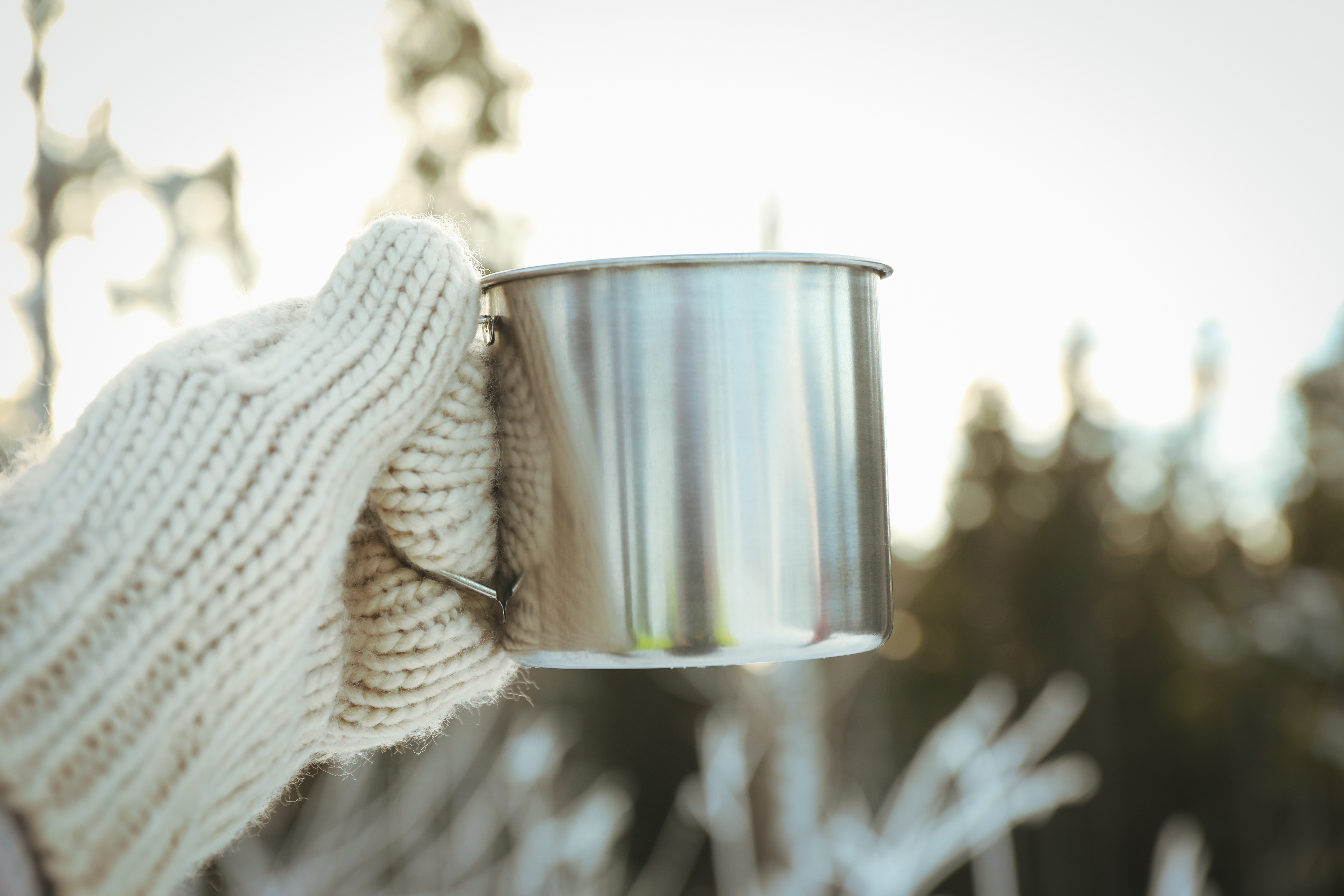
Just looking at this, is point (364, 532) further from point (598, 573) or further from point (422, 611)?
point (598, 573)

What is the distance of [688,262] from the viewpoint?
686 millimetres

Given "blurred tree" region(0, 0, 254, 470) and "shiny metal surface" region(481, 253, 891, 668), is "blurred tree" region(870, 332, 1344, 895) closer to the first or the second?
"blurred tree" region(0, 0, 254, 470)

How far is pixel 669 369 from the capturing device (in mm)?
691

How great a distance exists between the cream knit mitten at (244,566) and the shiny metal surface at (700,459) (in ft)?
0.30

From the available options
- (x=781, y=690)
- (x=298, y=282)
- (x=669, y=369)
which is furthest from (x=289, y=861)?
(x=669, y=369)

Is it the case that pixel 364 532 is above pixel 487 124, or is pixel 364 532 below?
below

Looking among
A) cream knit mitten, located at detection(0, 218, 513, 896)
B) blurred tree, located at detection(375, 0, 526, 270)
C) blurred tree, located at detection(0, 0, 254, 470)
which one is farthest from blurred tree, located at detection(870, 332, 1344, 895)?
cream knit mitten, located at detection(0, 218, 513, 896)

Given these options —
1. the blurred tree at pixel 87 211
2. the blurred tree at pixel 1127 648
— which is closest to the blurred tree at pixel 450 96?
the blurred tree at pixel 87 211

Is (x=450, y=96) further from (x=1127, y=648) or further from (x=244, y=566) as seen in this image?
(x=1127, y=648)

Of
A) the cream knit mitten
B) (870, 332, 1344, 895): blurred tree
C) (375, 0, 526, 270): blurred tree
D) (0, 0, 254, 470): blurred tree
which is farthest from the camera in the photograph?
(870, 332, 1344, 895): blurred tree

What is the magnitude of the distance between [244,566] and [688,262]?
1.15 feet

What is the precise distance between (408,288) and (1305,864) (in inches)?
508

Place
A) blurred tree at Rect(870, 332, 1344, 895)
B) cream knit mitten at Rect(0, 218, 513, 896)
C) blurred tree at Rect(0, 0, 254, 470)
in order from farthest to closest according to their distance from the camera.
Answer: blurred tree at Rect(870, 332, 1344, 895), blurred tree at Rect(0, 0, 254, 470), cream knit mitten at Rect(0, 218, 513, 896)

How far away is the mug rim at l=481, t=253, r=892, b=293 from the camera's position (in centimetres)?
69
